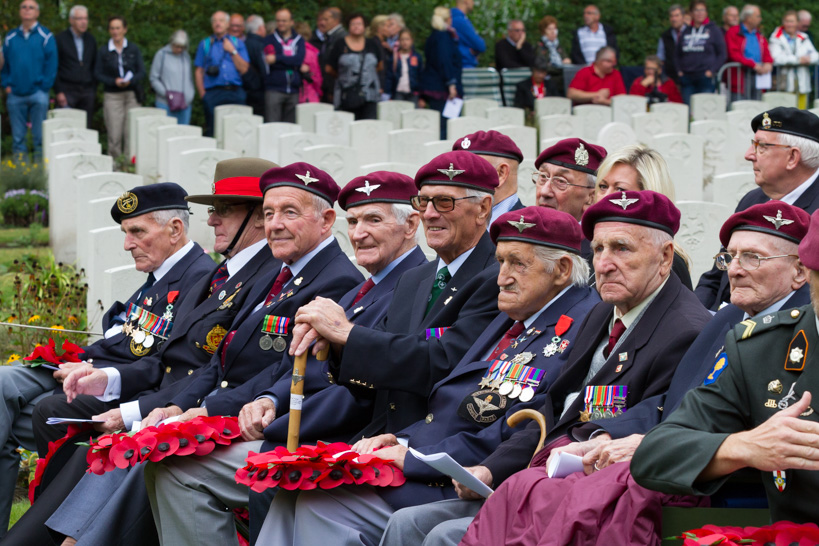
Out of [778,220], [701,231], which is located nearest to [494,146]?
[701,231]

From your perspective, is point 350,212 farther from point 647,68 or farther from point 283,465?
point 647,68

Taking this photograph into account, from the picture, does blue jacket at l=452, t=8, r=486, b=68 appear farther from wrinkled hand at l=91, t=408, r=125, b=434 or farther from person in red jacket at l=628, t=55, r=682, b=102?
wrinkled hand at l=91, t=408, r=125, b=434

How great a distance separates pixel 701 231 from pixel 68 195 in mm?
6517

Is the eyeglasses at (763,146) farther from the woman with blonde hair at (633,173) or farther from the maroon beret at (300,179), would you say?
the maroon beret at (300,179)

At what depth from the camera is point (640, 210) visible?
15.9 feet

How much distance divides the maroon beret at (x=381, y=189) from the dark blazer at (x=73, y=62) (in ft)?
36.8

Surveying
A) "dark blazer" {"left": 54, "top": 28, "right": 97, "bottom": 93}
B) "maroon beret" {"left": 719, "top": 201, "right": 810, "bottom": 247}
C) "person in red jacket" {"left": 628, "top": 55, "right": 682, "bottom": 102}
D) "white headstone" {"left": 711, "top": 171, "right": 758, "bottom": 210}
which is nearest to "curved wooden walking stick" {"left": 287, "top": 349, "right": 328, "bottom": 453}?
"maroon beret" {"left": 719, "top": 201, "right": 810, "bottom": 247}

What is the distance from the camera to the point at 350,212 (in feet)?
20.9

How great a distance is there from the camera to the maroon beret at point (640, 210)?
4.84 metres

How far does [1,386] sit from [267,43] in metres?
10.7

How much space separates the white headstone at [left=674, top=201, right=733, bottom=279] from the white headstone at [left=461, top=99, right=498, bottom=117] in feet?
28.1

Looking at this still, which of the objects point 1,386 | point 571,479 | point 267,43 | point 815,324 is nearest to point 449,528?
point 571,479

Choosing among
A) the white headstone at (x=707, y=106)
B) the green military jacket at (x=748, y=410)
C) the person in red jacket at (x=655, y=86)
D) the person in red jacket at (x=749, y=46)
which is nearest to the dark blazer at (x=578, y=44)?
the person in red jacket at (x=655, y=86)

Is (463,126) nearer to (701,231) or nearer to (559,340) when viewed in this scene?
(701,231)
